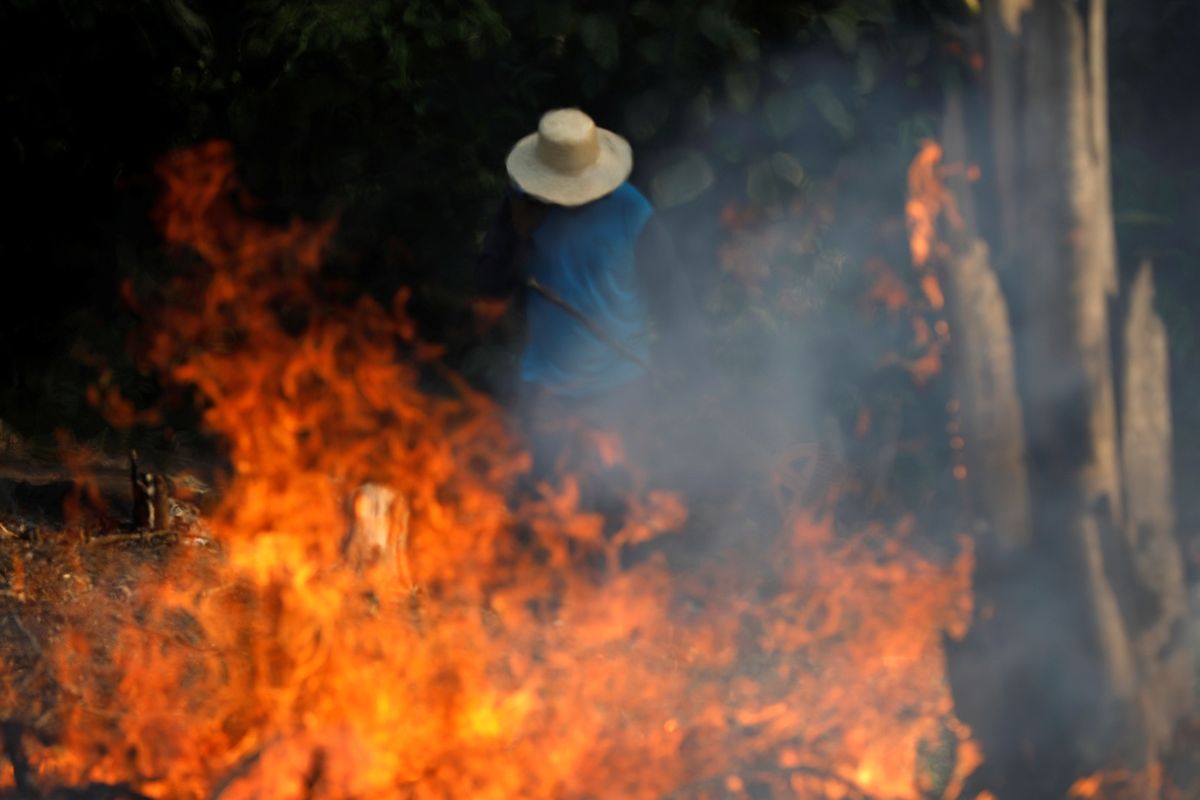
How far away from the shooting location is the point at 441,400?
6965mm

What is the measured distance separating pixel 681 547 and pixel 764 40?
243 cm

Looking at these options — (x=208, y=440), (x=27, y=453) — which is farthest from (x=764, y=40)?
(x=27, y=453)

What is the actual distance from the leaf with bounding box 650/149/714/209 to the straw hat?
308mm

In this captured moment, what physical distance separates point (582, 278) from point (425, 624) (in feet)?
5.28

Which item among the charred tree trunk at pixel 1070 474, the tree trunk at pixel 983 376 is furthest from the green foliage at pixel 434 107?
the charred tree trunk at pixel 1070 474

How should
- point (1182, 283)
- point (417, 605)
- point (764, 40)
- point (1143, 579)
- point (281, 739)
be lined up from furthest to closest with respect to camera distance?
point (1182, 283) < point (417, 605) < point (764, 40) < point (281, 739) < point (1143, 579)

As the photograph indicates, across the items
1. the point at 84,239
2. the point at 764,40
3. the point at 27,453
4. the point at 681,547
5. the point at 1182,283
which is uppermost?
the point at 764,40

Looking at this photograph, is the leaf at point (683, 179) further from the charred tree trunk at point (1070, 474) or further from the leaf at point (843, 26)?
the charred tree trunk at point (1070, 474)

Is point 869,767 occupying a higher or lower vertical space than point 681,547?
higher

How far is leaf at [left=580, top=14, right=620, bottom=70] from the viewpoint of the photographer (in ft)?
18.3

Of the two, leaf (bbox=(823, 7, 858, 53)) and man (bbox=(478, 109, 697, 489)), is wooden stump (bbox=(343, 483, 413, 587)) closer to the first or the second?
man (bbox=(478, 109, 697, 489))

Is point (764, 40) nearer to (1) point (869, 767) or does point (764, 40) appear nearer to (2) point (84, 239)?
(1) point (869, 767)

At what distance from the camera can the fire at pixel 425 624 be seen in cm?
471

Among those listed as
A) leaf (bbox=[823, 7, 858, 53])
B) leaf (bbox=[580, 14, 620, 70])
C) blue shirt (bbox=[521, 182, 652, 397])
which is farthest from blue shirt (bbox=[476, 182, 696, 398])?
leaf (bbox=[823, 7, 858, 53])
